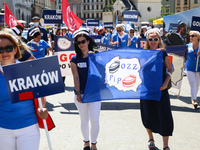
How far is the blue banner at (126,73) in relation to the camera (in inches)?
186

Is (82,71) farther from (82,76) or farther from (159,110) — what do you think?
(159,110)

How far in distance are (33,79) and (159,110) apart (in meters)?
2.34

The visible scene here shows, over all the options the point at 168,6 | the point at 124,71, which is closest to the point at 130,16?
the point at 124,71

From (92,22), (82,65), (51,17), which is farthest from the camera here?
(92,22)

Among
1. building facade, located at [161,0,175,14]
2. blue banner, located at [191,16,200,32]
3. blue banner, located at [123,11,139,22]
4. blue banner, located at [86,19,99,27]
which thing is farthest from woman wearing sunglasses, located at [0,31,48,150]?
building facade, located at [161,0,175,14]

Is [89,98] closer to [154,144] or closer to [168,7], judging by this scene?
[154,144]

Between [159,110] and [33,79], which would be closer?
[33,79]

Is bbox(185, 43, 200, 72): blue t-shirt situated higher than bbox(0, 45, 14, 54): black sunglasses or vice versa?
bbox(0, 45, 14, 54): black sunglasses

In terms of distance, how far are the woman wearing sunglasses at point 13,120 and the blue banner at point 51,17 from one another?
13.4 metres

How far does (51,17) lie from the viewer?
650 inches

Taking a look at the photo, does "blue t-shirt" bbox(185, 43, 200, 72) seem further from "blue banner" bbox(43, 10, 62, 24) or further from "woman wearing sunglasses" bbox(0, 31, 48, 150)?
"blue banner" bbox(43, 10, 62, 24)

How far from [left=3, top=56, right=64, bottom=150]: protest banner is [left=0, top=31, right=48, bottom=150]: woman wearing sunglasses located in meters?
0.15

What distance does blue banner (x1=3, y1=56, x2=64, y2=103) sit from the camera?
2.94 m

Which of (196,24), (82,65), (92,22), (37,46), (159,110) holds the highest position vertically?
(92,22)
